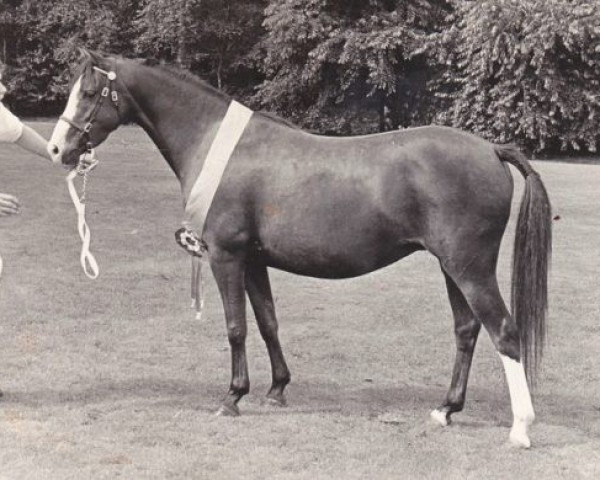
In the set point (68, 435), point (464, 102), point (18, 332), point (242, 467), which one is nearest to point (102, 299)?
point (18, 332)

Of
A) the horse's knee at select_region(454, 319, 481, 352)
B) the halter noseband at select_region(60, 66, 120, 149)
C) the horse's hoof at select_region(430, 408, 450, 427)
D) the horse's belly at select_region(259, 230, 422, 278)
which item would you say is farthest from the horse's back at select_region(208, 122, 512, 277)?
the horse's hoof at select_region(430, 408, 450, 427)

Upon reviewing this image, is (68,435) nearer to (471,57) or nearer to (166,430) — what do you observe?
(166,430)

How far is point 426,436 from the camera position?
5.29 meters

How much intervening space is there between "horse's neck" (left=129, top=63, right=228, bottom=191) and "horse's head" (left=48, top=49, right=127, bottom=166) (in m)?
0.20

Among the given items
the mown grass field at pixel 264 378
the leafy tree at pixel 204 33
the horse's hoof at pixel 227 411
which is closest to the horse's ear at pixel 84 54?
the mown grass field at pixel 264 378

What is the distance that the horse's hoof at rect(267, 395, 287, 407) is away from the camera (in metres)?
5.85

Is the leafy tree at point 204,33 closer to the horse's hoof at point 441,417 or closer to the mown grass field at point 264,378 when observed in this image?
the mown grass field at point 264,378

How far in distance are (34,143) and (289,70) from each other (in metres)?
26.0

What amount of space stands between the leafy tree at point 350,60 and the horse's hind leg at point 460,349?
23.3m

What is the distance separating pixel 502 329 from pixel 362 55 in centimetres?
2481

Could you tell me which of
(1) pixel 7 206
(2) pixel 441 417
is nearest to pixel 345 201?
(2) pixel 441 417

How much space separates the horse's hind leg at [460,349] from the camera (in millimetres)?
5516

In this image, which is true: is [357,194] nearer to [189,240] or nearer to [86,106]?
[189,240]

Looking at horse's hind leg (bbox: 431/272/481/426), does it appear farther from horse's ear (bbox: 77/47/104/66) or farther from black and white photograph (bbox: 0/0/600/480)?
horse's ear (bbox: 77/47/104/66)
